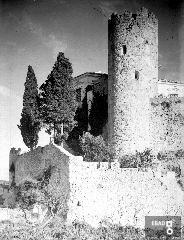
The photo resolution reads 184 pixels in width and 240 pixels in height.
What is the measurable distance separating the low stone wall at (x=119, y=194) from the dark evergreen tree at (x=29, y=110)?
9094mm

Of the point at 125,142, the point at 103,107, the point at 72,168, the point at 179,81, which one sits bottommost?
the point at 72,168

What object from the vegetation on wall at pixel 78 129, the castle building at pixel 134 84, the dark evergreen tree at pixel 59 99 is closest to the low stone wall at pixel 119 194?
the castle building at pixel 134 84

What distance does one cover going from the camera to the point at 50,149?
22406 mm

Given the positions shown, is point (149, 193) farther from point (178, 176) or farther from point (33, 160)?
point (33, 160)

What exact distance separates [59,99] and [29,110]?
4.01 m

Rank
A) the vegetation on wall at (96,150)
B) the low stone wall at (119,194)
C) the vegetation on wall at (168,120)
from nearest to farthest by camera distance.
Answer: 1. the low stone wall at (119,194)
2. the vegetation on wall at (96,150)
3. the vegetation on wall at (168,120)

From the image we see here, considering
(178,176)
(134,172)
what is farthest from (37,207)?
(178,176)

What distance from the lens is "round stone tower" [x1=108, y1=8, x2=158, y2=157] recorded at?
88.1 ft

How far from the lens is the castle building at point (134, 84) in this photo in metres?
26.9

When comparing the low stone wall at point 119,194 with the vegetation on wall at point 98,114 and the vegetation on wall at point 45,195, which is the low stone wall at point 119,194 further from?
the vegetation on wall at point 98,114

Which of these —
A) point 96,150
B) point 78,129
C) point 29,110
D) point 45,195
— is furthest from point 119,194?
point 29,110

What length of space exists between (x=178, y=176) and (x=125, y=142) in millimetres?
4123

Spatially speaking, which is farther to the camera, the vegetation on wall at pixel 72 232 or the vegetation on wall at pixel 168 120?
the vegetation on wall at pixel 168 120

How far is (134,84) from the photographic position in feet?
89.2
